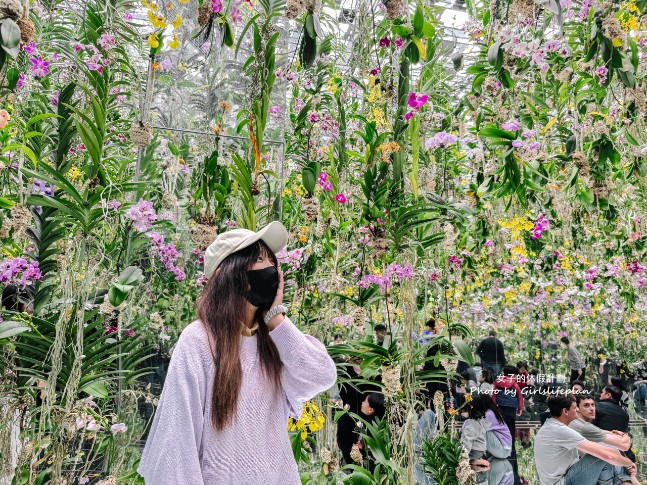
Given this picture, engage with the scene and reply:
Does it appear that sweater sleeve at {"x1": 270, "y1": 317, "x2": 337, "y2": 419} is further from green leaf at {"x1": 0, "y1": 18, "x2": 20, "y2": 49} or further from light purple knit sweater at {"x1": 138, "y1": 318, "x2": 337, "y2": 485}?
green leaf at {"x1": 0, "y1": 18, "x2": 20, "y2": 49}

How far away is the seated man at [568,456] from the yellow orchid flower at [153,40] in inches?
98.8

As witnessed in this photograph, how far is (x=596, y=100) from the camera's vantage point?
7.63 feet

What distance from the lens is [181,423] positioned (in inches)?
41.1

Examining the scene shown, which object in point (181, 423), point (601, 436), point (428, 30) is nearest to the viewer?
point (181, 423)

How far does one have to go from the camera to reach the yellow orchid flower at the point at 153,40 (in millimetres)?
1747

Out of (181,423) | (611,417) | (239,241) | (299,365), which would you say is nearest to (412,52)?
(239,241)

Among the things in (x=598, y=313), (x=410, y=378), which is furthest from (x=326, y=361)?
(x=598, y=313)

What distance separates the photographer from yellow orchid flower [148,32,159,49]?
1.75 metres

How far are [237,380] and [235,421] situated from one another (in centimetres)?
8

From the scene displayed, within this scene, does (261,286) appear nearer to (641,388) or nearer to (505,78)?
(505,78)

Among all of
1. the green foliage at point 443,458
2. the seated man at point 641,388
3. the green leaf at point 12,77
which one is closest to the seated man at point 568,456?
the green foliage at point 443,458

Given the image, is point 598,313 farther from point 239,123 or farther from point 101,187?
point 101,187

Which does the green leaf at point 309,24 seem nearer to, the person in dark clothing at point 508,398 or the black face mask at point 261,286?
the black face mask at point 261,286

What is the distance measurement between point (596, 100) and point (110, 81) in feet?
6.32
